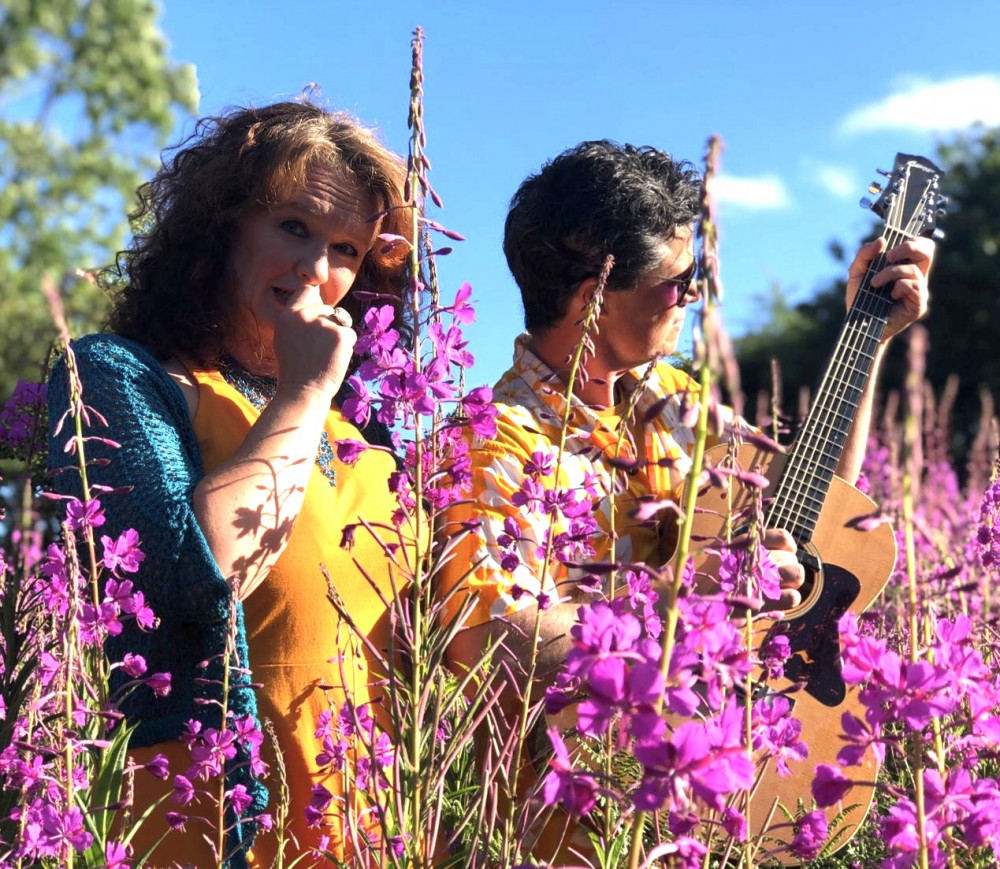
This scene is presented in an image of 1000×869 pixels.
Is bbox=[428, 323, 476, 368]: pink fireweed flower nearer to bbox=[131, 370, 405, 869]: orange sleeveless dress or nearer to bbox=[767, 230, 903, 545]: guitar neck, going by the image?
bbox=[131, 370, 405, 869]: orange sleeveless dress

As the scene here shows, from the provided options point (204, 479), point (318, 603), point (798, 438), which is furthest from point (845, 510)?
point (204, 479)

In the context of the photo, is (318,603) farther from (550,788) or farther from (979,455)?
(979,455)

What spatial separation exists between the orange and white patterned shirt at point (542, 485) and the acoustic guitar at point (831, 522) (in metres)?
0.19

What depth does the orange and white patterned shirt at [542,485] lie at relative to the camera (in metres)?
1.96

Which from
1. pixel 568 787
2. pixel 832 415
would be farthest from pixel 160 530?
pixel 832 415

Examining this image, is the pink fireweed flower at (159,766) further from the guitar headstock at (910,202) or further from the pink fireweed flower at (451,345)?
the guitar headstock at (910,202)

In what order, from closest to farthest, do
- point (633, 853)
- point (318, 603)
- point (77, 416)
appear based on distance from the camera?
1. point (633, 853)
2. point (77, 416)
3. point (318, 603)

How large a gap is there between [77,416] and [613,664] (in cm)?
108

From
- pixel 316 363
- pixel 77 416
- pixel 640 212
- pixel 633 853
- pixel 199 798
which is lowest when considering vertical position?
pixel 199 798

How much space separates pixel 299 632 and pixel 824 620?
4.72 feet

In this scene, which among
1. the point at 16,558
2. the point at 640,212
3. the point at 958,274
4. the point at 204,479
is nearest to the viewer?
the point at 16,558

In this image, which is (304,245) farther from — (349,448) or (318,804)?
(318,804)

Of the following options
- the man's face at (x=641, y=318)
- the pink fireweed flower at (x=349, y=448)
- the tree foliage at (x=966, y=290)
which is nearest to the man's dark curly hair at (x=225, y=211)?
the man's face at (x=641, y=318)

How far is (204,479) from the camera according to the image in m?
2.08
